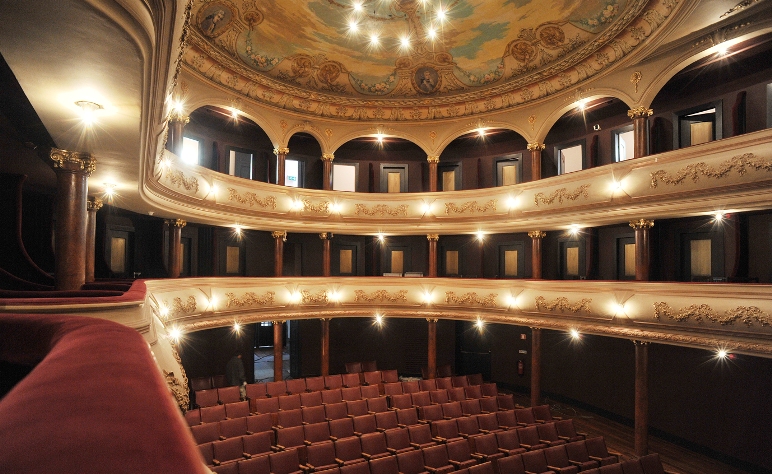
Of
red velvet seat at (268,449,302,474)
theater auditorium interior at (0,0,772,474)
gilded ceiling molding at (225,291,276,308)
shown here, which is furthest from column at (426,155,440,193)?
red velvet seat at (268,449,302,474)

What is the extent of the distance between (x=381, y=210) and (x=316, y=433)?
851 centimetres

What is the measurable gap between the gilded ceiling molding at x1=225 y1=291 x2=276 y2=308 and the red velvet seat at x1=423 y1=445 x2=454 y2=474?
7.44 metres

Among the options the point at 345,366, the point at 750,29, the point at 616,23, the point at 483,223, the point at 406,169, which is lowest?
the point at 345,366

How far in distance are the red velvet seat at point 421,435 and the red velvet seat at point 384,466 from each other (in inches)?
56.9

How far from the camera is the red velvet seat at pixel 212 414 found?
33.4ft

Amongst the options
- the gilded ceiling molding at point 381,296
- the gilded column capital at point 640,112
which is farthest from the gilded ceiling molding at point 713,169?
the gilded ceiling molding at point 381,296

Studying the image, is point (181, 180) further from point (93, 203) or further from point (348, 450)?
point (348, 450)

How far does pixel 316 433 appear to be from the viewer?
9.63 m

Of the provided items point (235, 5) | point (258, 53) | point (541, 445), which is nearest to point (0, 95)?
point (235, 5)

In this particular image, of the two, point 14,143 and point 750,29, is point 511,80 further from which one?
point 14,143

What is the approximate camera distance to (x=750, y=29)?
988 cm

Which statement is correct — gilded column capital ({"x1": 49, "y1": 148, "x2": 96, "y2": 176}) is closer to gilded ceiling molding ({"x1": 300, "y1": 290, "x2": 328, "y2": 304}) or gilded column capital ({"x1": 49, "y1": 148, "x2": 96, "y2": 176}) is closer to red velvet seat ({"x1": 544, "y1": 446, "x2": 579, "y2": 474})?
red velvet seat ({"x1": 544, "y1": 446, "x2": 579, "y2": 474})

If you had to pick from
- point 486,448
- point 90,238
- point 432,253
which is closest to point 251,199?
point 90,238

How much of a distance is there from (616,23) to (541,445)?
10.5 m
